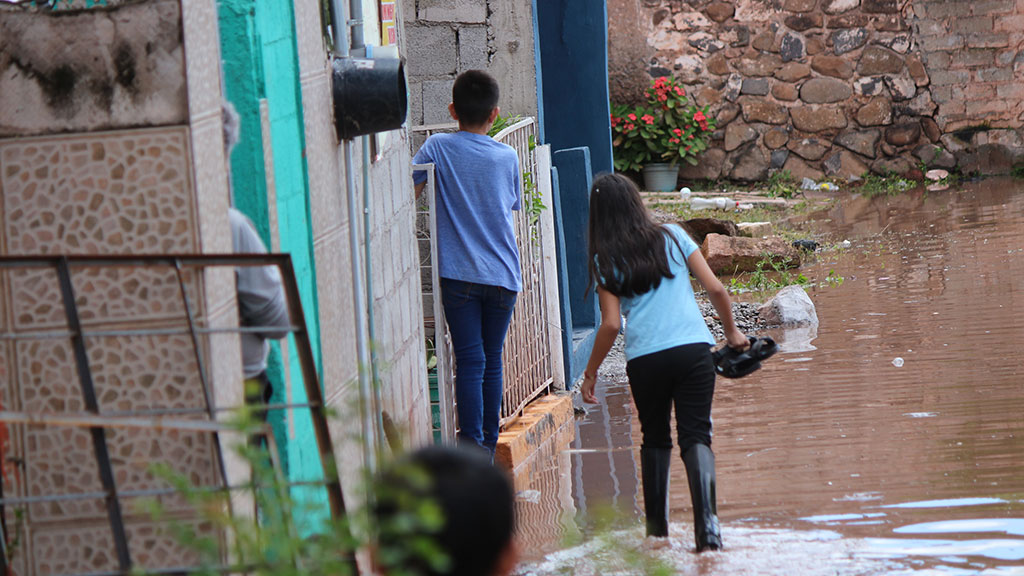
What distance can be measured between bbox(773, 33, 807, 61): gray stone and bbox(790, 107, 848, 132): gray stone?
657mm

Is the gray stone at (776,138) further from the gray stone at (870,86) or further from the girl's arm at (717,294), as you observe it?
the girl's arm at (717,294)

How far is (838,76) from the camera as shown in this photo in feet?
51.6

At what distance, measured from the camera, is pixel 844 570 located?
13.0 feet

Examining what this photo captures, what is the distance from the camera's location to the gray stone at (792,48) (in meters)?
15.7

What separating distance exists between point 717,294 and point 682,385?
1.22ft

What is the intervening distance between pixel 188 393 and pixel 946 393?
4735 mm

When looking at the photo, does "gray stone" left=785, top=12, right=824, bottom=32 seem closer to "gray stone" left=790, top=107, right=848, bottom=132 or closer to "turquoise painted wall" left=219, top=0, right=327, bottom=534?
"gray stone" left=790, top=107, right=848, bottom=132

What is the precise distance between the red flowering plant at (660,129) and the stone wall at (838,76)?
271mm

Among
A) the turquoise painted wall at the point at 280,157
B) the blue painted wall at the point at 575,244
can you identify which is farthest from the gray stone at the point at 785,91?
the turquoise painted wall at the point at 280,157

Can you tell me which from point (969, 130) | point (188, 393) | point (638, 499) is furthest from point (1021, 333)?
point (969, 130)

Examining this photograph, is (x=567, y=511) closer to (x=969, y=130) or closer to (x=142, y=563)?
(x=142, y=563)

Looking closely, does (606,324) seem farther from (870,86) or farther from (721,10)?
(870,86)

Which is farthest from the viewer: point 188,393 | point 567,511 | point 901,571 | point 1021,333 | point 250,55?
point 1021,333

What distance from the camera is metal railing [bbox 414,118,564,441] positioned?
5.32m
